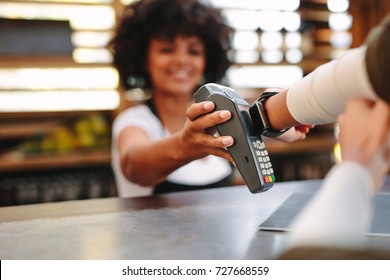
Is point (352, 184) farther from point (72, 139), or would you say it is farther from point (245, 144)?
point (72, 139)

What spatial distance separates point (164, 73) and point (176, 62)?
51 millimetres

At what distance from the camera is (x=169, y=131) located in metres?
1.51

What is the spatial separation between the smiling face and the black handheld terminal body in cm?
80

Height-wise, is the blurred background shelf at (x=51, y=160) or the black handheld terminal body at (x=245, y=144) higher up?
the black handheld terminal body at (x=245, y=144)

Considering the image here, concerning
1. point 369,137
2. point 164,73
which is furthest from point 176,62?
point 369,137

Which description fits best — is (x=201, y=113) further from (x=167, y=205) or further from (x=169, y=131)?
(x=169, y=131)

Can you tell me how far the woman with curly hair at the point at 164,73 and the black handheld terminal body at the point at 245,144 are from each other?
1.66 feet

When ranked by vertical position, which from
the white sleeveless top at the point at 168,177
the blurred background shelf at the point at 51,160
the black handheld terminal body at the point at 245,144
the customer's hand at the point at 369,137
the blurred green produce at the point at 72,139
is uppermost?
the customer's hand at the point at 369,137

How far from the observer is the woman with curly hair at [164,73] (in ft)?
4.40

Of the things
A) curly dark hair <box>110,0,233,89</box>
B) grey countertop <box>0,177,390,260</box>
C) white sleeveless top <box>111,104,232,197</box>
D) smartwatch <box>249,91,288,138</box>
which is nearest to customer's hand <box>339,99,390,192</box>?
grey countertop <box>0,177,390,260</box>

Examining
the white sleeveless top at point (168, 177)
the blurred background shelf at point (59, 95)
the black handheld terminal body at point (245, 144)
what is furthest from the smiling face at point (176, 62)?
the blurred background shelf at point (59, 95)

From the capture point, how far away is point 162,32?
1476 mm

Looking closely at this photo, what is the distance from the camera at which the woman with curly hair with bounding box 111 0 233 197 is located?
134cm

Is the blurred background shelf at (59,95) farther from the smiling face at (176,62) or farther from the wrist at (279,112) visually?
the wrist at (279,112)
